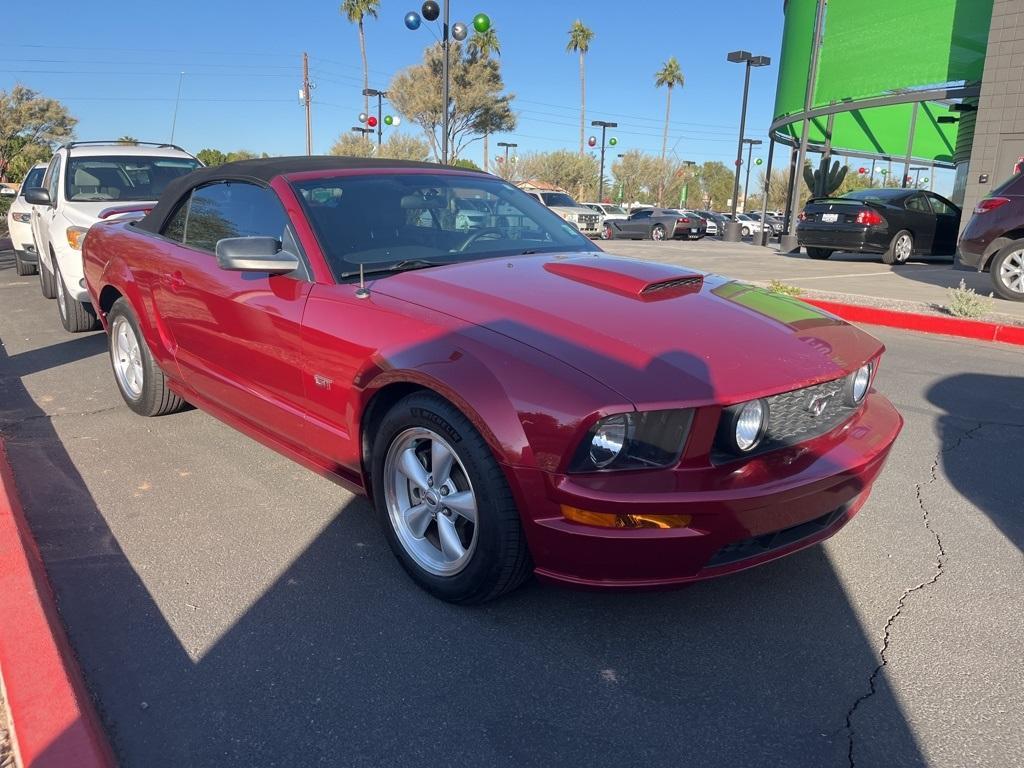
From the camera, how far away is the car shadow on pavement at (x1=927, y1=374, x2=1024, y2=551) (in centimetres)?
365

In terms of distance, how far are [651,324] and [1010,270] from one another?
8743 mm

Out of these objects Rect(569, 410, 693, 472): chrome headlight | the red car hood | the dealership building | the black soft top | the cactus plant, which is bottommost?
Rect(569, 410, 693, 472): chrome headlight

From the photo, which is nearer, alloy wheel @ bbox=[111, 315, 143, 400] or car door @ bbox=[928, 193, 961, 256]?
alloy wheel @ bbox=[111, 315, 143, 400]

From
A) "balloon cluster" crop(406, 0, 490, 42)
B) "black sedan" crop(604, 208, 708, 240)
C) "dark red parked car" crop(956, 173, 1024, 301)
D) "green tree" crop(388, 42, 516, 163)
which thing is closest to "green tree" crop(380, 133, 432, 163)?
"green tree" crop(388, 42, 516, 163)

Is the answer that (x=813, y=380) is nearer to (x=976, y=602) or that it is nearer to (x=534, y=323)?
(x=534, y=323)

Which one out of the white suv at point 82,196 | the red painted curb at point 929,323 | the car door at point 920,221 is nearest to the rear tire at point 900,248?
the car door at point 920,221

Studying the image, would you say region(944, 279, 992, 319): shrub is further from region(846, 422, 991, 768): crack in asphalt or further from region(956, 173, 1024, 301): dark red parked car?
region(846, 422, 991, 768): crack in asphalt

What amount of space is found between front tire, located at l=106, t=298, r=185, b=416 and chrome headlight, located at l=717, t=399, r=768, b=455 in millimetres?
3460

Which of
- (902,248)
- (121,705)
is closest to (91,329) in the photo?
(121,705)

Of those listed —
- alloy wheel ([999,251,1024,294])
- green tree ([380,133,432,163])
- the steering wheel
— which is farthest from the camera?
green tree ([380,133,432,163])

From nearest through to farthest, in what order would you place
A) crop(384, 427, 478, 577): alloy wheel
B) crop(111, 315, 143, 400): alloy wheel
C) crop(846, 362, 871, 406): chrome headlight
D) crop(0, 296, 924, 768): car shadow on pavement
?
crop(0, 296, 924, 768): car shadow on pavement, crop(384, 427, 478, 577): alloy wheel, crop(846, 362, 871, 406): chrome headlight, crop(111, 315, 143, 400): alloy wheel

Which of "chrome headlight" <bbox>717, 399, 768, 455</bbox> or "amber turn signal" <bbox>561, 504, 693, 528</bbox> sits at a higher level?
"chrome headlight" <bbox>717, 399, 768, 455</bbox>

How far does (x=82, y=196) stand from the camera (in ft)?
25.8

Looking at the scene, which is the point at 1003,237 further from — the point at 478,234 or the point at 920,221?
the point at 478,234
